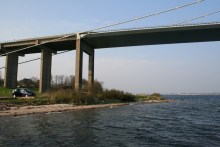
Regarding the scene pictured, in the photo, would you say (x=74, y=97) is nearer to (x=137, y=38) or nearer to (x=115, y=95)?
(x=115, y=95)

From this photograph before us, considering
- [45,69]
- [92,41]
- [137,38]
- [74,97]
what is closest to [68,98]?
[74,97]

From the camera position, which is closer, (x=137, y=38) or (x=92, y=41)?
(x=137, y=38)

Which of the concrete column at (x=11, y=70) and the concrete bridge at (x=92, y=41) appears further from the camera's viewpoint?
the concrete column at (x=11, y=70)

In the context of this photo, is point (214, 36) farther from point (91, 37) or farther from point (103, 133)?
point (103, 133)

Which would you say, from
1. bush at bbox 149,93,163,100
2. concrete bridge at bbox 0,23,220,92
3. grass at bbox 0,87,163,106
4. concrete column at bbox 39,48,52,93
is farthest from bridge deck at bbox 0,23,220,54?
bush at bbox 149,93,163,100

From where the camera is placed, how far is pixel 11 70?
251 feet

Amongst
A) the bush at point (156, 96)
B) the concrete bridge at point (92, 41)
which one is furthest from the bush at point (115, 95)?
the bush at point (156, 96)

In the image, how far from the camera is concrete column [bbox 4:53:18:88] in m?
75.2

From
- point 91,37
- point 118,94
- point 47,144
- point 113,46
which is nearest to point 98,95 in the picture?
point 118,94

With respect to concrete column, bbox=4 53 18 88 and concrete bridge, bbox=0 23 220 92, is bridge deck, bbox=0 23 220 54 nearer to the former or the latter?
concrete bridge, bbox=0 23 220 92

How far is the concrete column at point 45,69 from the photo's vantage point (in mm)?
71069

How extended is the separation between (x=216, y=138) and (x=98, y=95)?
35.9m

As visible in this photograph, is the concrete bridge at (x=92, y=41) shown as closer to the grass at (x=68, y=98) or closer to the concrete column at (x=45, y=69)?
the concrete column at (x=45, y=69)

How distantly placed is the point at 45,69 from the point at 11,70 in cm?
944
